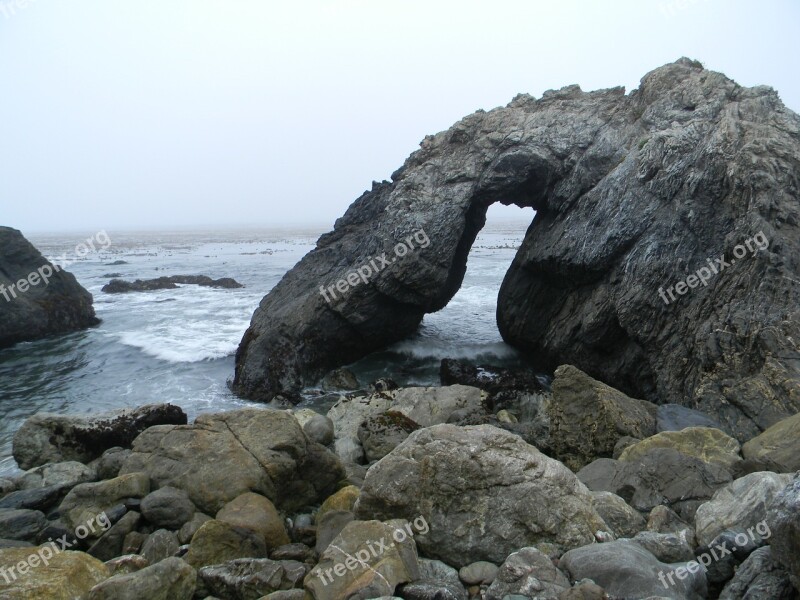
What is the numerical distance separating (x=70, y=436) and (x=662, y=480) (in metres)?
12.0

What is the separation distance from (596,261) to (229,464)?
12.6 metres

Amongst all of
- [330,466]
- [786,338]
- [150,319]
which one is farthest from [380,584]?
[150,319]

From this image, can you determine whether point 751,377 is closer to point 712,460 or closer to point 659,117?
point 712,460

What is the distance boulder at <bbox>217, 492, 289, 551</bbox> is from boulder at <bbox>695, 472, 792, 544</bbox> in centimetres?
527

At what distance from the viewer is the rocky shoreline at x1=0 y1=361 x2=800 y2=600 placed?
5035 mm

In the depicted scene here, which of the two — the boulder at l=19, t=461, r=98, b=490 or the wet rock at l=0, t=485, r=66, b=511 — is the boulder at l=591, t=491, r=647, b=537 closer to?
the wet rock at l=0, t=485, r=66, b=511

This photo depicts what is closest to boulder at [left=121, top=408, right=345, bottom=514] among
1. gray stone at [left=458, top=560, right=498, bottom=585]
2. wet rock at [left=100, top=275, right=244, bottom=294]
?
gray stone at [left=458, top=560, right=498, bottom=585]

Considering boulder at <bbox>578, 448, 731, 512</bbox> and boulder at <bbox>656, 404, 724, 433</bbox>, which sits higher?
boulder at <bbox>578, 448, 731, 512</bbox>

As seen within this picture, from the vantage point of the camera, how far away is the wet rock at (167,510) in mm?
7664

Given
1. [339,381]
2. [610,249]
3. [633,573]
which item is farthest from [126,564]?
[610,249]

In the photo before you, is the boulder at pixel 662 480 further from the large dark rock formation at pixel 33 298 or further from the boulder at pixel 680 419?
the large dark rock formation at pixel 33 298

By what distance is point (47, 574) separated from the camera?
218 inches

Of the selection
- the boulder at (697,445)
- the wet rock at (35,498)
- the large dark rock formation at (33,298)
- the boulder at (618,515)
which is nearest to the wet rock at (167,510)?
the wet rock at (35,498)

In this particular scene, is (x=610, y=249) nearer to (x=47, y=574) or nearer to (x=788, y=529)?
(x=788, y=529)
